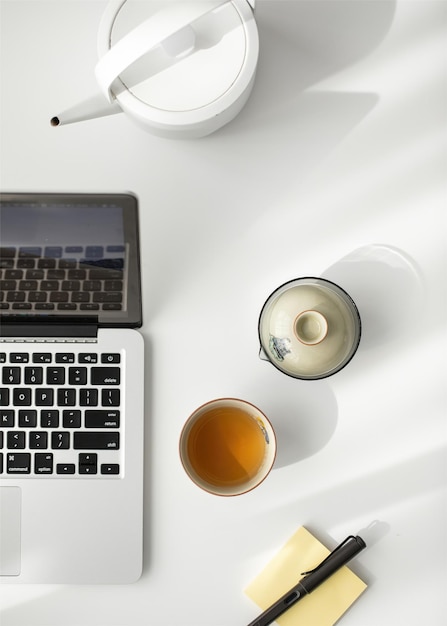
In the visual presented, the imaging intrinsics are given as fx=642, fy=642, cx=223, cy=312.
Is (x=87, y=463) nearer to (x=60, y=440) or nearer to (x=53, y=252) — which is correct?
(x=60, y=440)

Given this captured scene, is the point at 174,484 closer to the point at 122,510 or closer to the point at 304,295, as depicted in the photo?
the point at 122,510

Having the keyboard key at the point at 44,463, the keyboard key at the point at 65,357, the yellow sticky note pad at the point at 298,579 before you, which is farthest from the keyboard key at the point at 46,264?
the yellow sticky note pad at the point at 298,579

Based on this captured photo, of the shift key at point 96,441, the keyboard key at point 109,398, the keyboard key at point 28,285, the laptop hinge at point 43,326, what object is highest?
the keyboard key at point 28,285

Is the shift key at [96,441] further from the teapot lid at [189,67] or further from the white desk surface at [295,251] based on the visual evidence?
the teapot lid at [189,67]

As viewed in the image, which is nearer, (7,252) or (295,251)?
(7,252)

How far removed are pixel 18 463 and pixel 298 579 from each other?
1.25 ft

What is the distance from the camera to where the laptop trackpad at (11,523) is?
31.7 inches

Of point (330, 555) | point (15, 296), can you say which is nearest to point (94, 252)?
point (15, 296)

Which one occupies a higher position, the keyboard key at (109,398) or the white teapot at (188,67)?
the white teapot at (188,67)

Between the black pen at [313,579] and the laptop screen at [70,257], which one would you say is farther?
the black pen at [313,579]

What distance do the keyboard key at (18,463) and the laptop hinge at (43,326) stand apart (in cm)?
15

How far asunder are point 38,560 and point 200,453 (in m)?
0.24

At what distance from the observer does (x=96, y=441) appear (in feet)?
2.63

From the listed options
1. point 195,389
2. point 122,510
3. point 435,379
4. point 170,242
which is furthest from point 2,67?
point 435,379
